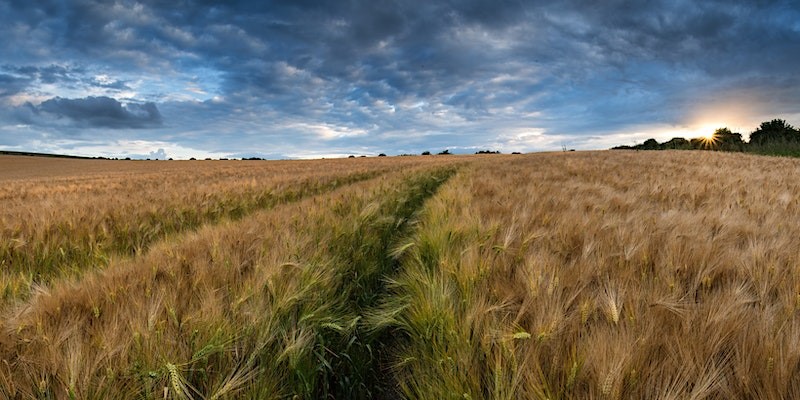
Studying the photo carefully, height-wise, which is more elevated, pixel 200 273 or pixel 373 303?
pixel 200 273

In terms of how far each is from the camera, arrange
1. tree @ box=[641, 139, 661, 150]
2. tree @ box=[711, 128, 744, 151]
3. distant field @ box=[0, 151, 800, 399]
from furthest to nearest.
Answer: tree @ box=[641, 139, 661, 150] → tree @ box=[711, 128, 744, 151] → distant field @ box=[0, 151, 800, 399]

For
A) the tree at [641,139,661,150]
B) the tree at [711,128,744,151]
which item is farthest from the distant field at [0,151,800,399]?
the tree at [641,139,661,150]

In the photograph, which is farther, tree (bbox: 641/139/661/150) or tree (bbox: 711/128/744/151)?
tree (bbox: 641/139/661/150)

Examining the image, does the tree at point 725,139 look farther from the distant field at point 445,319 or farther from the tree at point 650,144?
the distant field at point 445,319

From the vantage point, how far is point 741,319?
1.21 meters

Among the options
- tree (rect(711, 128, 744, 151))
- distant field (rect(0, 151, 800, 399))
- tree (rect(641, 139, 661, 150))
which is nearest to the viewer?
distant field (rect(0, 151, 800, 399))

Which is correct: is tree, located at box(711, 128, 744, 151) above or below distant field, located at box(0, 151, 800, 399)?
above

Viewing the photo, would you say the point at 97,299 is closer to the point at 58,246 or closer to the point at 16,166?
the point at 58,246

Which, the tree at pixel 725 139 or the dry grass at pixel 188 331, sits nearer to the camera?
the dry grass at pixel 188 331

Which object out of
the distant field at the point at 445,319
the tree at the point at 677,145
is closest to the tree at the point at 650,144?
the tree at the point at 677,145

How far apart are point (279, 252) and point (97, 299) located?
92 centimetres

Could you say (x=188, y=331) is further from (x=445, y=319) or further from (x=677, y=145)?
(x=677, y=145)

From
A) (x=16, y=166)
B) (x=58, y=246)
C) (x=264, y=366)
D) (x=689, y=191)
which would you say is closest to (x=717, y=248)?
(x=264, y=366)

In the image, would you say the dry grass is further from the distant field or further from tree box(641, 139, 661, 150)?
tree box(641, 139, 661, 150)
